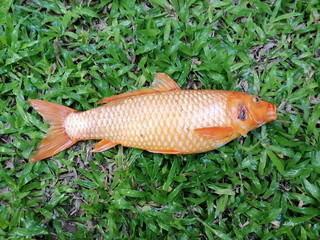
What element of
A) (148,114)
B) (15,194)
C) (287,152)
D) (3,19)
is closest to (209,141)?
(148,114)

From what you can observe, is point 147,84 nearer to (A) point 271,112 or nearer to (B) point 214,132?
(B) point 214,132

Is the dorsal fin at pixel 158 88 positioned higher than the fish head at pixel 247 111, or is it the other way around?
the dorsal fin at pixel 158 88

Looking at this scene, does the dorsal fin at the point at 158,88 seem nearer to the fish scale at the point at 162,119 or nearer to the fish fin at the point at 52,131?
the fish scale at the point at 162,119

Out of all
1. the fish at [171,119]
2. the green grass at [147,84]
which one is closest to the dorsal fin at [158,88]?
the fish at [171,119]

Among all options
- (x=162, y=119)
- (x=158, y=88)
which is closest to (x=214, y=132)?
(x=162, y=119)

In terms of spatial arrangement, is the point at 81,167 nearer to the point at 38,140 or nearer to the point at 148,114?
the point at 38,140

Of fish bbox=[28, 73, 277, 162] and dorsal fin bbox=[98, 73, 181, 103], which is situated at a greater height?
dorsal fin bbox=[98, 73, 181, 103]

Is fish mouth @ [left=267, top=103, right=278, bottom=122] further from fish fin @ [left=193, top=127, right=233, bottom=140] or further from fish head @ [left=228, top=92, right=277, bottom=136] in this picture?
fish fin @ [left=193, top=127, right=233, bottom=140]

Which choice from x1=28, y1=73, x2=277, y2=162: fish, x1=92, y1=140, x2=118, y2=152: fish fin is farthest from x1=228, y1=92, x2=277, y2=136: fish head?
x1=92, y1=140, x2=118, y2=152: fish fin
